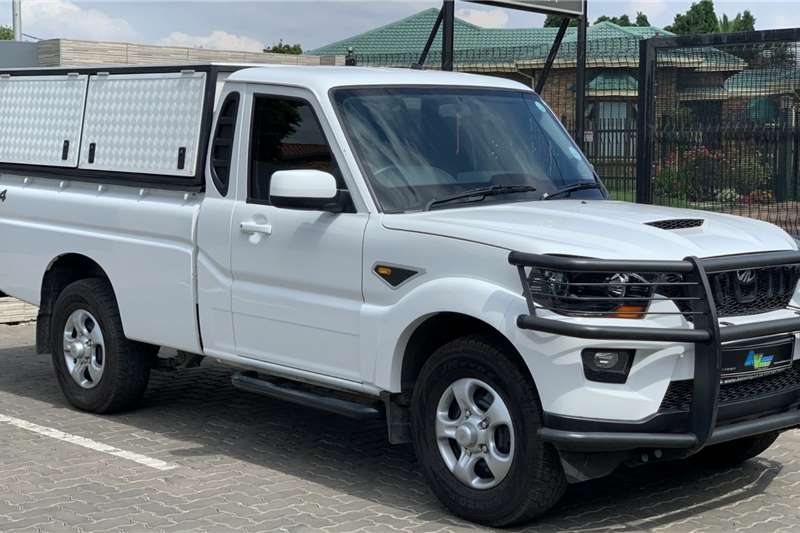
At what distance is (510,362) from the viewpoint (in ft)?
19.1

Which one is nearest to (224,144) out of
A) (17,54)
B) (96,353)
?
(96,353)

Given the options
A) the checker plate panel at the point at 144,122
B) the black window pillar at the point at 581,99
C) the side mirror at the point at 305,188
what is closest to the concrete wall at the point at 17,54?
the black window pillar at the point at 581,99

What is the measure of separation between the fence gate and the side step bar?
549 cm

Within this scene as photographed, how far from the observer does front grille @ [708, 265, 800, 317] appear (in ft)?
19.1

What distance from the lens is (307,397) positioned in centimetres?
690

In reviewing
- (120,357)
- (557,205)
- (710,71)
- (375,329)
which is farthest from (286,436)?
(710,71)

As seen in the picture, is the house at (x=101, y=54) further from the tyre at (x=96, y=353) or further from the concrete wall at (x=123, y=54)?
the tyre at (x=96, y=353)

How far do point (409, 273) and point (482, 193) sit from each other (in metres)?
0.77

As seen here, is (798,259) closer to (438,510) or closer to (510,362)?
(510,362)

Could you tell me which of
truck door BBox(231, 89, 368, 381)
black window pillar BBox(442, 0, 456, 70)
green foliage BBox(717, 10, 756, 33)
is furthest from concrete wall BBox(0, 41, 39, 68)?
green foliage BBox(717, 10, 756, 33)

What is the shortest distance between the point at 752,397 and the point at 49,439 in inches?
167

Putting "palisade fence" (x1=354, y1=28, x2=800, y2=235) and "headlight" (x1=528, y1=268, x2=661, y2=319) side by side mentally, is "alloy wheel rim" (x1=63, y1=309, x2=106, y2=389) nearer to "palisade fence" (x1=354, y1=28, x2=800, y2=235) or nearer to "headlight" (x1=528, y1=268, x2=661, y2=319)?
"headlight" (x1=528, y1=268, x2=661, y2=319)

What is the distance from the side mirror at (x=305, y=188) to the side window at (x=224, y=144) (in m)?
0.88

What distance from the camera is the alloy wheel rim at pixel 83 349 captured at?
853 centimetres
